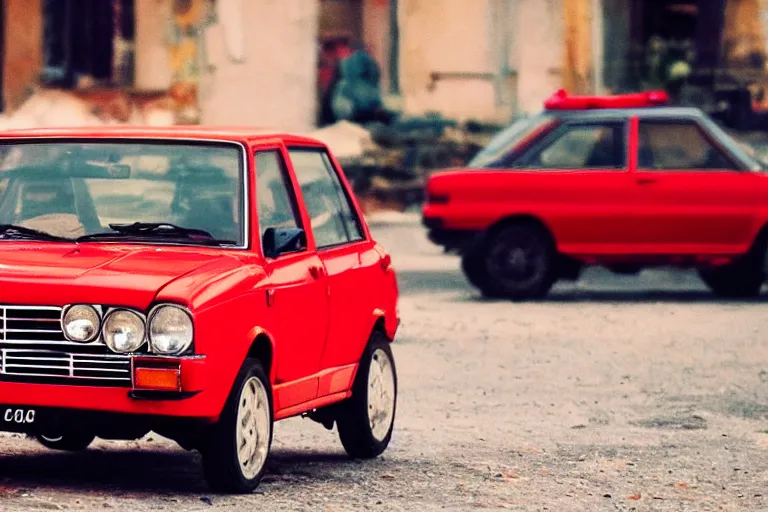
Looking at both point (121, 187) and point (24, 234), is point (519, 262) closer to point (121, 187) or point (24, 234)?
point (121, 187)

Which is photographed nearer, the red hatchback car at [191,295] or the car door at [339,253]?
the red hatchback car at [191,295]

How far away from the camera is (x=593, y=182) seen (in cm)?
1917

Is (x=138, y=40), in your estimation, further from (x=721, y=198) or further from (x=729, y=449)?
(x=729, y=449)

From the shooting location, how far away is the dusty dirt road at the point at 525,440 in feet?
28.8

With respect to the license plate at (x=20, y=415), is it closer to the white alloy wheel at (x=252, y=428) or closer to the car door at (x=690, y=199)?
the white alloy wheel at (x=252, y=428)

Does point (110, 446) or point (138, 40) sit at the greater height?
point (138, 40)

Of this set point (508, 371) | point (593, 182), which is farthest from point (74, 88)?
point (508, 371)

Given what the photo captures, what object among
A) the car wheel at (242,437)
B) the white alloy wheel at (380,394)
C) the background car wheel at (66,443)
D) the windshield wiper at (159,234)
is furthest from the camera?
the white alloy wheel at (380,394)

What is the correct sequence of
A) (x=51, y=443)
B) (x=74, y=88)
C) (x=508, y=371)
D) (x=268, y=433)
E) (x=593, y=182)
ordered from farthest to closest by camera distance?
(x=74, y=88)
(x=593, y=182)
(x=508, y=371)
(x=51, y=443)
(x=268, y=433)

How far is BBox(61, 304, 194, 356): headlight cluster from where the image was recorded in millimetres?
8148

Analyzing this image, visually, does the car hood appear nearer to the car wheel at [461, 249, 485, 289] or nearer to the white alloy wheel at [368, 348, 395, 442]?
the white alloy wheel at [368, 348, 395, 442]

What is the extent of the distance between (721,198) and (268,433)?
36.1ft

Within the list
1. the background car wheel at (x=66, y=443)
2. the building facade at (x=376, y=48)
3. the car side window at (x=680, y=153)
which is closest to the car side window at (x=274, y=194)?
the background car wheel at (x=66, y=443)

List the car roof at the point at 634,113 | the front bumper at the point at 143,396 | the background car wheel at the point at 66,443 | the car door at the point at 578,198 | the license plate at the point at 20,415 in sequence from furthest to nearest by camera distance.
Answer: the car roof at the point at 634,113 < the car door at the point at 578,198 < the background car wheel at the point at 66,443 < the license plate at the point at 20,415 < the front bumper at the point at 143,396
